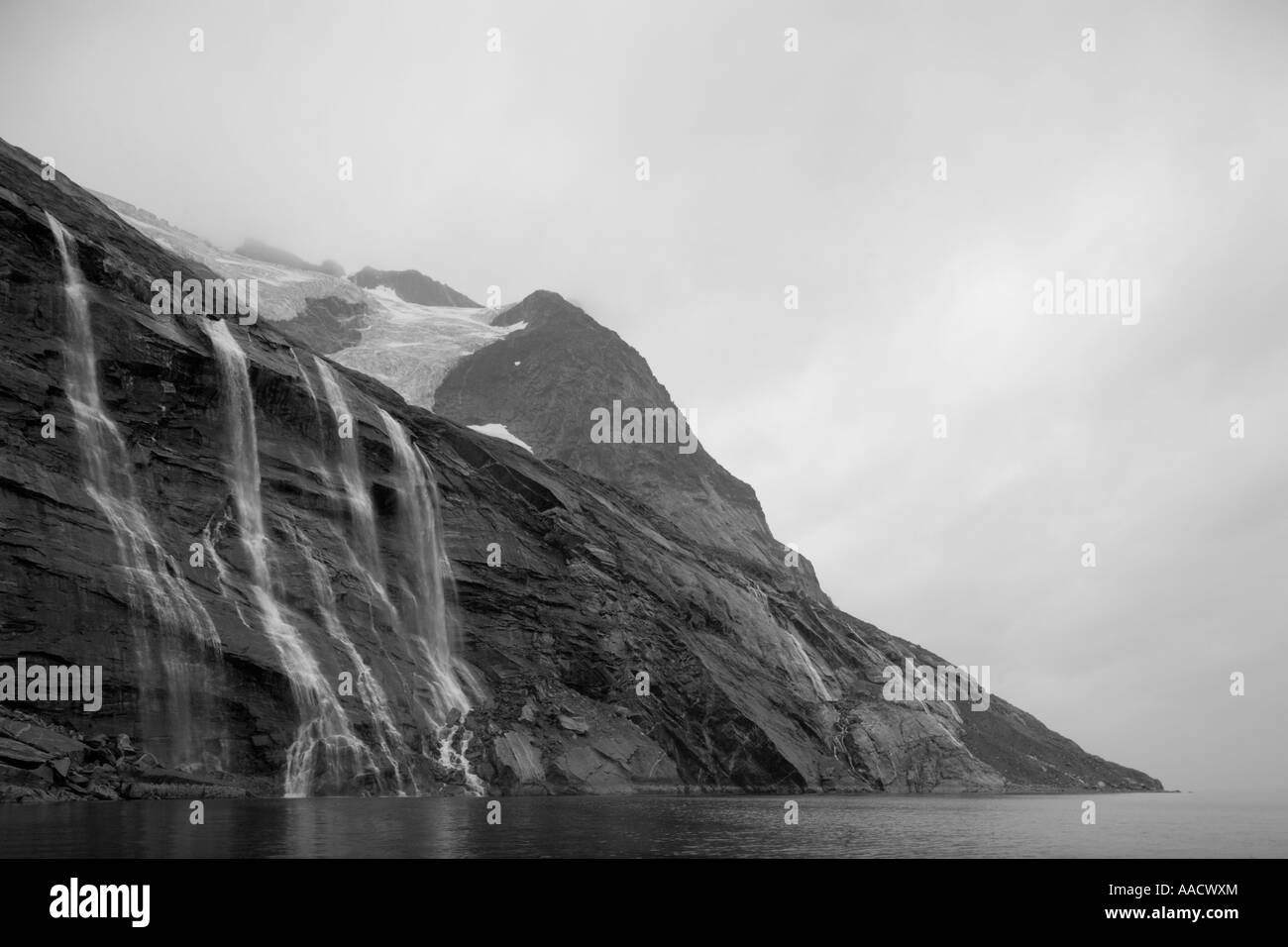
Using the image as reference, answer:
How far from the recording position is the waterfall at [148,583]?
54.7 meters

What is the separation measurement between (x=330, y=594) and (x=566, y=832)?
3759 cm

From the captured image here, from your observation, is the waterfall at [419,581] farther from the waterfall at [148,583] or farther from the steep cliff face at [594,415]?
the steep cliff face at [594,415]

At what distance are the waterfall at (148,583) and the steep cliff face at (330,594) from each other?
0.53 ft

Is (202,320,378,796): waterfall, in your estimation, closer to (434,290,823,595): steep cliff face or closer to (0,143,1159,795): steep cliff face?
(0,143,1159,795): steep cliff face

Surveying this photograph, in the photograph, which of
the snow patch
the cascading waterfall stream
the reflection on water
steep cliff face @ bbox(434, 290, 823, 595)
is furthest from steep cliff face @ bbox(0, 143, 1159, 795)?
steep cliff face @ bbox(434, 290, 823, 595)

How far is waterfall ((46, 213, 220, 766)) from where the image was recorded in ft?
179

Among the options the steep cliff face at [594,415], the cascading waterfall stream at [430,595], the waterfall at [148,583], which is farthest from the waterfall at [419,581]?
the steep cliff face at [594,415]

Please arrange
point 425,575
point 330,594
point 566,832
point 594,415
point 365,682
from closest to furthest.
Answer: point 566,832, point 365,682, point 330,594, point 425,575, point 594,415

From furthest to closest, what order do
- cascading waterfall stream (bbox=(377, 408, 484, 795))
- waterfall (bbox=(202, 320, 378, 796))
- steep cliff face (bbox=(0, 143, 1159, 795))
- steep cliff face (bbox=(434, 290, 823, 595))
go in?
steep cliff face (bbox=(434, 290, 823, 595))
cascading waterfall stream (bbox=(377, 408, 484, 795))
waterfall (bbox=(202, 320, 378, 796))
steep cliff face (bbox=(0, 143, 1159, 795))

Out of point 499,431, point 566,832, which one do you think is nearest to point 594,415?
point 499,431

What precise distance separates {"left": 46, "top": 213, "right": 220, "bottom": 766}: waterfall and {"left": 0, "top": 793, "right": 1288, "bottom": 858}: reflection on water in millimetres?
7224

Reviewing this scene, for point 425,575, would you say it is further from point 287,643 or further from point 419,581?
point 287,643

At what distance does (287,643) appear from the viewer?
6306 cm
